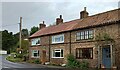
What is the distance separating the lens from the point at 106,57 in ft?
80.8

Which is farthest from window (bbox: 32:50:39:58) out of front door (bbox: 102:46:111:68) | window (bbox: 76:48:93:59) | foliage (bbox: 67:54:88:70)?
front door (bbox: 102:46:111:68)

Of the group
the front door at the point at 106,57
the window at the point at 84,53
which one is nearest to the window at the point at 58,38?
the window at the point at 84,53

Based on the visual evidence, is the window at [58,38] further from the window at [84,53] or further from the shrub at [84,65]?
the shrub at [84,65]

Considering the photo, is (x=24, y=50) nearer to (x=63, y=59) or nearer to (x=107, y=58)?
(x=63, y=59)

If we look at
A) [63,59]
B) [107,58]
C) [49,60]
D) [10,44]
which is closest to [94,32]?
[107,58]

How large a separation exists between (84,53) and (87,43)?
145 cm

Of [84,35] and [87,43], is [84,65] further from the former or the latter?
[84,35]

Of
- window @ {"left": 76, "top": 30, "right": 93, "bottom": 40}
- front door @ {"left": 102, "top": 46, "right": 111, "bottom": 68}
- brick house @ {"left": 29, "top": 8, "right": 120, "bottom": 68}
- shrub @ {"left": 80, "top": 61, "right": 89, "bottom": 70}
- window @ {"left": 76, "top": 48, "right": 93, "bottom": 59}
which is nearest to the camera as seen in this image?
brick house @ {"left": 29, "top": 8, "right": 120, "bottom": 68}

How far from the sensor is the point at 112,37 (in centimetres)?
2391

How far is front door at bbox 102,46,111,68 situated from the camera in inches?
953

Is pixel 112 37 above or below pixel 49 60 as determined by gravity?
above

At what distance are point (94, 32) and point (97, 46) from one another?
1942 mm

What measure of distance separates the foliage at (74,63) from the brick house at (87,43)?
583mm

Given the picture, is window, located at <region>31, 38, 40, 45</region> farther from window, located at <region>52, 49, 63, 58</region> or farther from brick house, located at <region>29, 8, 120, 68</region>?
window, located at <region>52, 49, 63, 58</region>
